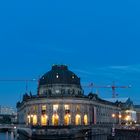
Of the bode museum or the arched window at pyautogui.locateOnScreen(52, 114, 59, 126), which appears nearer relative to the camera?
the bode museum

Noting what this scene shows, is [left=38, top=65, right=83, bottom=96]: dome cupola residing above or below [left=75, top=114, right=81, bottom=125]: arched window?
above

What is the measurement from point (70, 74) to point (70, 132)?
4583 cm

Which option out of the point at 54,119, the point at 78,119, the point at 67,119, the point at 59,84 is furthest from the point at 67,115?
the point at 59,84

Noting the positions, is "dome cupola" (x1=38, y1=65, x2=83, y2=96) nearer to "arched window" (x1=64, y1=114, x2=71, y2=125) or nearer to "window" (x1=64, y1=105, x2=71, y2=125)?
"window" (x1=64, y1=105, x2=71, y2=125)

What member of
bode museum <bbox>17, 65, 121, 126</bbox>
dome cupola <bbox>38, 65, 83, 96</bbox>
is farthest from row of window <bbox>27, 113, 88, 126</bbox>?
dome cupola <bbox>38, 65, 83, 96</bbox>

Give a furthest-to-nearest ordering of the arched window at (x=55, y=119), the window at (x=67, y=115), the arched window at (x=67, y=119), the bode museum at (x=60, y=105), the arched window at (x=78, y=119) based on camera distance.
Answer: the arched window at (x=78, y=119) < the arched window at (x=67, y=119) < the arched window at (x=55, y=119) < the window at (x=67, y=115) < the bode museum at (x=60, y=105)

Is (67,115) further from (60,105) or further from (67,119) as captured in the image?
(60,105)

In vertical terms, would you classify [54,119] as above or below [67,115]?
below

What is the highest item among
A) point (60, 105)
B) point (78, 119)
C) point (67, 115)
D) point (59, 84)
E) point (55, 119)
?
point (59, 84)

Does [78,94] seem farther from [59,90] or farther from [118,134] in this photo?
[118,134]

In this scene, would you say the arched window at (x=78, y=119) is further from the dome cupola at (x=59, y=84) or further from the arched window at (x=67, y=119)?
the dome cupola at (x=59, y=84)

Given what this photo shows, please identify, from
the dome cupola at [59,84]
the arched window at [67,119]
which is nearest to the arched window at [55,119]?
the arched window at [67,119]

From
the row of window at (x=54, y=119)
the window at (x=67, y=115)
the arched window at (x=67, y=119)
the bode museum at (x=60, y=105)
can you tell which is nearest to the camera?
the bode museum at (x=60, y=105)

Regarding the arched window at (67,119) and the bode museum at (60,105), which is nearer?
the bode museum at (60,105)
